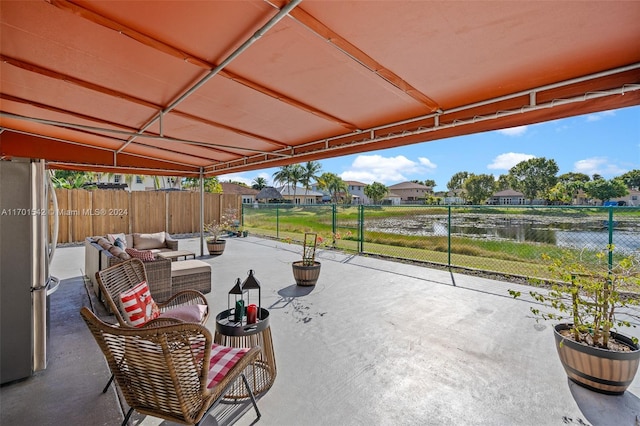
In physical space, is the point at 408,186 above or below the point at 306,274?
above

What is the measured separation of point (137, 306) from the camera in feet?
8.15

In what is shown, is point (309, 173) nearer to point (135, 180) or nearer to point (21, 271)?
point (135, 180)

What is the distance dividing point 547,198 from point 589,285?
45.1m

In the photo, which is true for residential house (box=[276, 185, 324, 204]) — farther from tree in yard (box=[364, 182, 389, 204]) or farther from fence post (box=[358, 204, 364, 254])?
fence post (box=[358, 204, 364, 254])

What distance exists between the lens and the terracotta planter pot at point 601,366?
2176mm

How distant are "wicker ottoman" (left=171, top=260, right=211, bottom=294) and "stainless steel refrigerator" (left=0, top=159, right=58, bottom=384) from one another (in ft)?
6.35

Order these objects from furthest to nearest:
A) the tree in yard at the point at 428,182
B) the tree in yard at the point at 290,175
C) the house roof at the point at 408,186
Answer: the tree in yard at the point at 428,182 < the house roof at the point at 408,186 < the tree in yard at the point at 290,175

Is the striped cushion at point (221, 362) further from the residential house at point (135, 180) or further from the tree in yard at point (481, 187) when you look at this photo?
the tree in yard at point (481, 187)

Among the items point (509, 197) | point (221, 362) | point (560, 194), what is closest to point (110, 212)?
point (221, 362)

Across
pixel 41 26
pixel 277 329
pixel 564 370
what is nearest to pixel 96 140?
pixel 41 26

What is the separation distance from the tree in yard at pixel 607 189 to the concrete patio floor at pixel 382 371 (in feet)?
138

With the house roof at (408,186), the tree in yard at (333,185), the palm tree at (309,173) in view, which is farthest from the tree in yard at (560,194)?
the palm tree at (309,173)

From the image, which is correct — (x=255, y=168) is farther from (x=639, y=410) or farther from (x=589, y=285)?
(x=639, y=410)

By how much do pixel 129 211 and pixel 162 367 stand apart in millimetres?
11710
